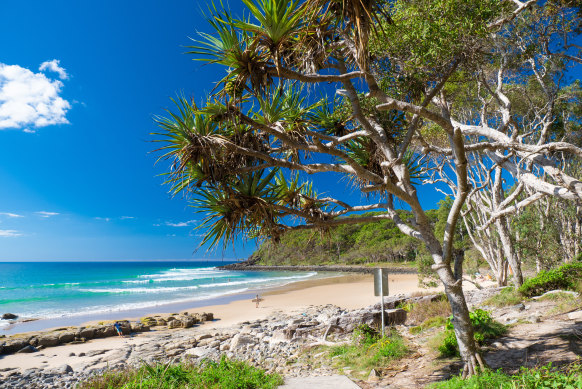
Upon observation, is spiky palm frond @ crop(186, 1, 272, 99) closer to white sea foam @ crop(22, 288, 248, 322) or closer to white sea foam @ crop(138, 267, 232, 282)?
white sea foam @ crop(22, 288, 248, 322)

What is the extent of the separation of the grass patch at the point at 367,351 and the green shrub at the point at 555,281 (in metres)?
4.84

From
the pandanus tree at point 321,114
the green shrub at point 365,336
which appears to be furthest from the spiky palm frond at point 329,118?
the green shrub at point 365,336

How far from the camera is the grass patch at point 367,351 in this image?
235 inches

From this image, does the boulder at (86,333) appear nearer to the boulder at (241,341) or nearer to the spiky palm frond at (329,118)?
the boulder at (241,341)

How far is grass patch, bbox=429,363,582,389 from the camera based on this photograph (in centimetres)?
284

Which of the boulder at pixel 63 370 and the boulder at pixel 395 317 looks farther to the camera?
the boulder at pixel 395 317

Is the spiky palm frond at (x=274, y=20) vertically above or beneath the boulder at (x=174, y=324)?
above

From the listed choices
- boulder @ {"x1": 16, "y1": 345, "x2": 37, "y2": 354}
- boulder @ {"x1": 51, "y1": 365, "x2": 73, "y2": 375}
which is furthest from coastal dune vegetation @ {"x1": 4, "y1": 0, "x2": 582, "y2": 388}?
boulder @ {"x1": 16, "y1": 345, "x2": 37, "y2": 354}

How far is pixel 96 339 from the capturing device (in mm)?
13422

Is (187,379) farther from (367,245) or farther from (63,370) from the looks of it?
(367,245)

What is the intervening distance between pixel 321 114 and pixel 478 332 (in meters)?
4.81

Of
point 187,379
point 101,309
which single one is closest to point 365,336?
point 187,379

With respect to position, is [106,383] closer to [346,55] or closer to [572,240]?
[346,55]

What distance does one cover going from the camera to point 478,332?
6.13 meters
